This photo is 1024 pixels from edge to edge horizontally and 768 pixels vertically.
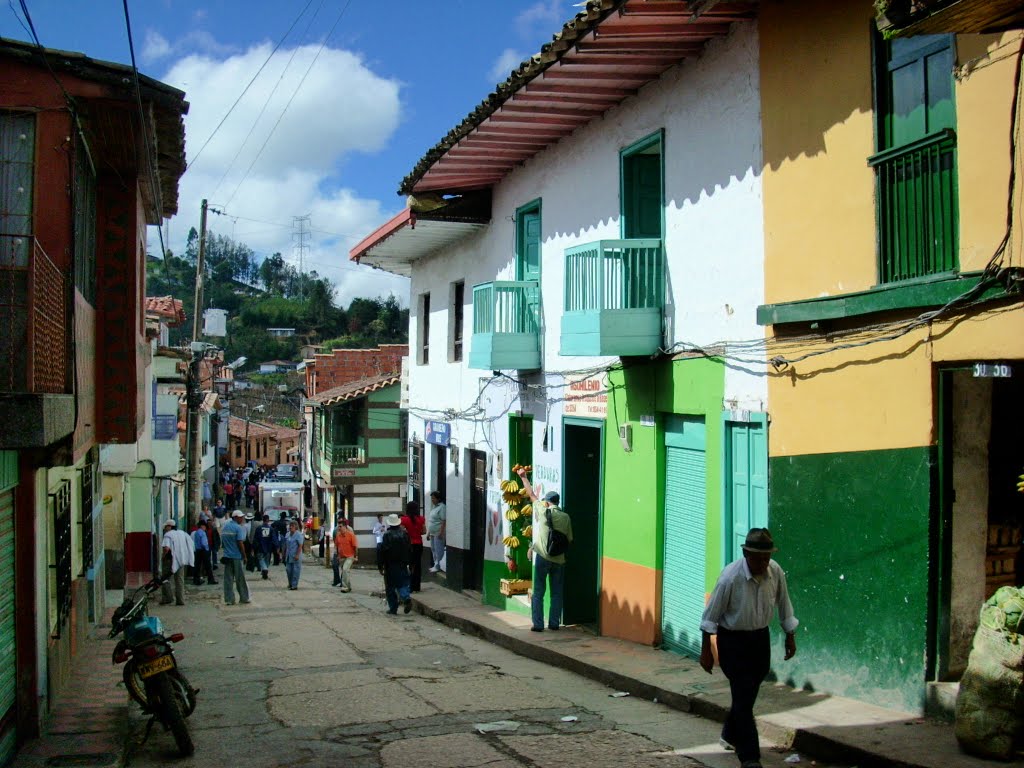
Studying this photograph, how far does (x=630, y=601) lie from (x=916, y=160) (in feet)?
19.8

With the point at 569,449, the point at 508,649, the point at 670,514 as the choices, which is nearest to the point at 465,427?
the point at 569,449

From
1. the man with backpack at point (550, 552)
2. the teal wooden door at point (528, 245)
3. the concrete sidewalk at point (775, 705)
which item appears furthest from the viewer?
the teal wooden door at point (528, 245)

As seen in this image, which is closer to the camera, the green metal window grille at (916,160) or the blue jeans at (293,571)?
the green metal window grille at (916,160)

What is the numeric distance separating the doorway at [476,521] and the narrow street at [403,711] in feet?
12.2

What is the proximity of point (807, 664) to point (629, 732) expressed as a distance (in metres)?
1.63

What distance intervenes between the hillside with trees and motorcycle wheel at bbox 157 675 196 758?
216ft

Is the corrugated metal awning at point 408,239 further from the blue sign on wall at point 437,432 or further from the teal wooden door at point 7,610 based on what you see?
the teal wooden door at point 7,610

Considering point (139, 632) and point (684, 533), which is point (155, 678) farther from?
point (684, 533)

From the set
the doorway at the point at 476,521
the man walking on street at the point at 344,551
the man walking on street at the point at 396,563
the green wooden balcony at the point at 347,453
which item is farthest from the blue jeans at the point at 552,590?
the green wooden balcony at the point at 347,453

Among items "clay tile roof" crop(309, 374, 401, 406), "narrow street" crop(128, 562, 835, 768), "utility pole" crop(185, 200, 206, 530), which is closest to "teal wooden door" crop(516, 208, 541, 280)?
"narrow street" crop(128, 562, 835, 768)

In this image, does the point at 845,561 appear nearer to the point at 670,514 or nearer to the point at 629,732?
the point at 629,732

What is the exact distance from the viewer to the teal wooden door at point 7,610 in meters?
7.48

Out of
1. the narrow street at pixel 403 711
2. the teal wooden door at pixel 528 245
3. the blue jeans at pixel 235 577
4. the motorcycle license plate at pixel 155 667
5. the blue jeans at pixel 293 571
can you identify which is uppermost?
the teal wooden door at pixel 528 245

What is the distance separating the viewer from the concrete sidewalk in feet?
21.1
